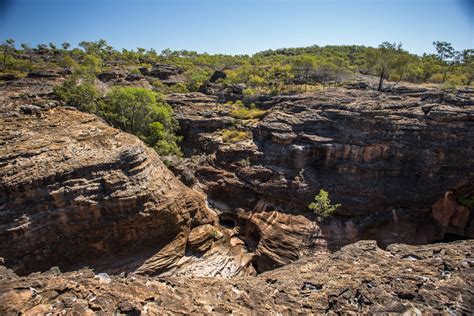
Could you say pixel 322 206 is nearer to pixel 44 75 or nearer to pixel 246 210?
pixel 246 210

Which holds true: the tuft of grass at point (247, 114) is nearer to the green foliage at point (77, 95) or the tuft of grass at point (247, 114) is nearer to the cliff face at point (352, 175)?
the cliff face at point (352, 175)

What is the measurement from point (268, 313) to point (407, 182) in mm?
26845

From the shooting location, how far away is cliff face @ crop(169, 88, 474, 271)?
93.5 feet

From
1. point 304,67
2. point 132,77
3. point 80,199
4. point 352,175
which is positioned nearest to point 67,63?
point 132,77

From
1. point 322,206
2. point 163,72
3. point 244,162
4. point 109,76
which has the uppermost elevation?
point 163,72

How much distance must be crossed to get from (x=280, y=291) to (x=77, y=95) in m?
30.3

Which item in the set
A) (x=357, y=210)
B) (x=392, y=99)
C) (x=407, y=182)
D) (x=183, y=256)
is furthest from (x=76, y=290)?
(x=392, y=99)

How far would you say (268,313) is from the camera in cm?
1080

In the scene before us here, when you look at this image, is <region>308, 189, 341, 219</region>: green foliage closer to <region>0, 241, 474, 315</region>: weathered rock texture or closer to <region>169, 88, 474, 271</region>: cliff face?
<region>169, 88, 474, 271</region>: cliff face

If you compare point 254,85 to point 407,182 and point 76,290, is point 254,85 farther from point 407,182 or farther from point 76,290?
point 76,290

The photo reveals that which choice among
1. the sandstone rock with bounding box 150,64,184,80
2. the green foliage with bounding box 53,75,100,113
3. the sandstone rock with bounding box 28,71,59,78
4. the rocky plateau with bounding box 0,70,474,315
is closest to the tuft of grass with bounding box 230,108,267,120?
the rocky plateau with bounding box 0,70,474,315

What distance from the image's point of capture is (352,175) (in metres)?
30.8

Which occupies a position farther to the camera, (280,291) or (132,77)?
(132,77)

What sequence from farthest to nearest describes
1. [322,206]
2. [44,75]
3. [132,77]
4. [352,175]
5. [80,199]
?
[132,77], [44,75], [352,175], [322,206], [80,199]
